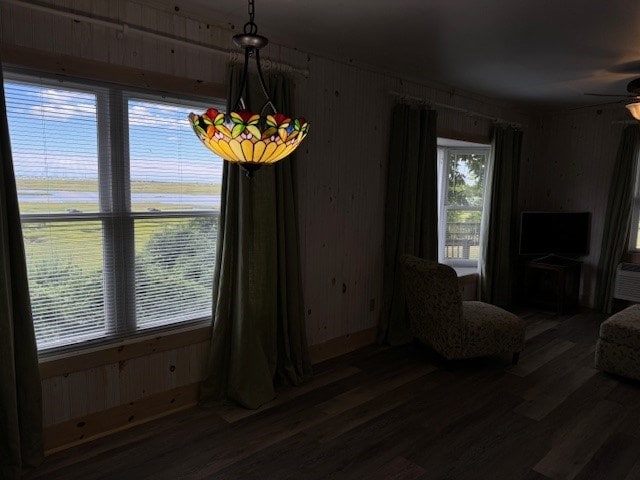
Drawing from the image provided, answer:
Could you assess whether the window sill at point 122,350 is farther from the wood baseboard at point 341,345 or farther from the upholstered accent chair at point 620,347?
the upholstered accent chair at point 620,347

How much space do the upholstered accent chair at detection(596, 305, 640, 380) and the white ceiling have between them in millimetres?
1975

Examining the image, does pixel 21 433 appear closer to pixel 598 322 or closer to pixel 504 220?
pixel 504 220

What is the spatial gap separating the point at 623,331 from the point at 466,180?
90.7 inches

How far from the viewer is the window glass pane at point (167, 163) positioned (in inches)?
97.2

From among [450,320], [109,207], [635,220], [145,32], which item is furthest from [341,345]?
[635,220]

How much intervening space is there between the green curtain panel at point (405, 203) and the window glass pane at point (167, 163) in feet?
5.53

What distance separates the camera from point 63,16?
6.98 ft

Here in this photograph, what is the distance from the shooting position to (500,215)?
4.91m

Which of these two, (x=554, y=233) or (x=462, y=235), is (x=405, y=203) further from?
(x=554, y=233)

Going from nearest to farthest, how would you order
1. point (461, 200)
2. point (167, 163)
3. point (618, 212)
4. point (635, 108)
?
1. point (167, 163)
2. point (635, 108)
3. point (618, 212)
4. point (461, 200)

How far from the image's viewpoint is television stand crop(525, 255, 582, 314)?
4.91 meters

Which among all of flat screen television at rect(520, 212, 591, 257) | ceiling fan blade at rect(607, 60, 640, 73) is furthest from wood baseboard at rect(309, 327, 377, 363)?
ceiling fan blade at rect(607, 60, 640, 73)

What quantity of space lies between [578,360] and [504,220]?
5.81 ft

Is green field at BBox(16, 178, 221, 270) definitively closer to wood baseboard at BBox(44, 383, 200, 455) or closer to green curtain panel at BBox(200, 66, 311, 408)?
green curtain panel at BBox(200, 66, 311, 408)
